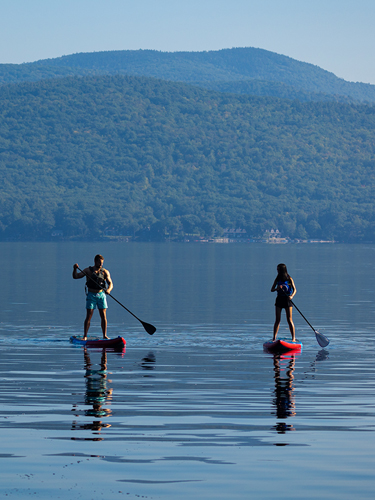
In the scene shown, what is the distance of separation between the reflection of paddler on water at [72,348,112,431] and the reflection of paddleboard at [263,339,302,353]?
415 cm

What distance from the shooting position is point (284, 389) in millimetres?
15172

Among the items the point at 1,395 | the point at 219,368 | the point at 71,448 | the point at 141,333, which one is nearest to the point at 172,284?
the point at 141,333

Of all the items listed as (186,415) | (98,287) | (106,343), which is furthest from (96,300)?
(186,415)

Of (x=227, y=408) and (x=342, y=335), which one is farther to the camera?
(x=342, y=335)

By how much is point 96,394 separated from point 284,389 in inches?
121

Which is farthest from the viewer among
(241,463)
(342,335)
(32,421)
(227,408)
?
(342,335)

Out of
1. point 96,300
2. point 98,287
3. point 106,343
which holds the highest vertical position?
point 98,287

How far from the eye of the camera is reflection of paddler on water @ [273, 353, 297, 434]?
41.3 feet

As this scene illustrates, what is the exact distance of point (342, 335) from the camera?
2589 cm

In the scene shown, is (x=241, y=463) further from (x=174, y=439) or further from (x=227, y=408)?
(x=227, y=408)

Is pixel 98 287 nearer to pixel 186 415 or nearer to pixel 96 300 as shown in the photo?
pixel 96 300

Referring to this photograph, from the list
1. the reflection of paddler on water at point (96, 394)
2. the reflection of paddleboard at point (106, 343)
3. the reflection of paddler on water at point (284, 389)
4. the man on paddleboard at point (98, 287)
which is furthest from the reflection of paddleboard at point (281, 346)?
the reflection of paddler on water at point (96, 394)

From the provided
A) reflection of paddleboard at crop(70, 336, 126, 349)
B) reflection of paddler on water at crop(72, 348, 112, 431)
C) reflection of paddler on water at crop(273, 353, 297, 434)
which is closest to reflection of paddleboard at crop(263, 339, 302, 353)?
reflection of paddler on water at crop(273, 353, 297, 434)

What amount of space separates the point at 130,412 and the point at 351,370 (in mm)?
6633
